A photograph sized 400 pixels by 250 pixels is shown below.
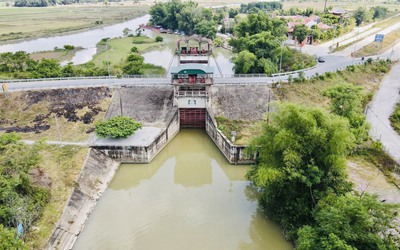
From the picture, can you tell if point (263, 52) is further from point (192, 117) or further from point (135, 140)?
point (135, 140)

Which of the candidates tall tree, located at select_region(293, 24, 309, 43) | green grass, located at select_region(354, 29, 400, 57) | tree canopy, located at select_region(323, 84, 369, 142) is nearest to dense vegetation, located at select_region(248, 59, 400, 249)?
tree canopy, located at select_region(323, 84, 369, 142)

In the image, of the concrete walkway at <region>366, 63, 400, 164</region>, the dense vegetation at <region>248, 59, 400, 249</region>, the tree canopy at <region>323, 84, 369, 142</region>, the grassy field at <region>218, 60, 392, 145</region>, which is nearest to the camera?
the dense vegetation at <region>248, 59, 400, 249</region>

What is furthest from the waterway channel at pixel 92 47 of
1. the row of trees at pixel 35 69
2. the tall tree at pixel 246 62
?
the row of trees at pixel 35 69

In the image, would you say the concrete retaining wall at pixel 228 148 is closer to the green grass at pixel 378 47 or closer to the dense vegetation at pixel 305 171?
the dense vegetation at pixel 305 171

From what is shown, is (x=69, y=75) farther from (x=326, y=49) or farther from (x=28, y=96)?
(x=326, y=49)

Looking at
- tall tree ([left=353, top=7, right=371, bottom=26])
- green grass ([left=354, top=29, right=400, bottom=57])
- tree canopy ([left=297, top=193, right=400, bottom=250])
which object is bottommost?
tree canopy ([left=297, top=193, right=400, bottom=250])

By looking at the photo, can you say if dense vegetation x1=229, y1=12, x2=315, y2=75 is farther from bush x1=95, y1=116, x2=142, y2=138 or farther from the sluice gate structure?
bush x1=95, y1=116, x2=142, y2=138

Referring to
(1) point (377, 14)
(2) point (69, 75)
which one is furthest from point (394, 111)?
(1) point (377, 14)
